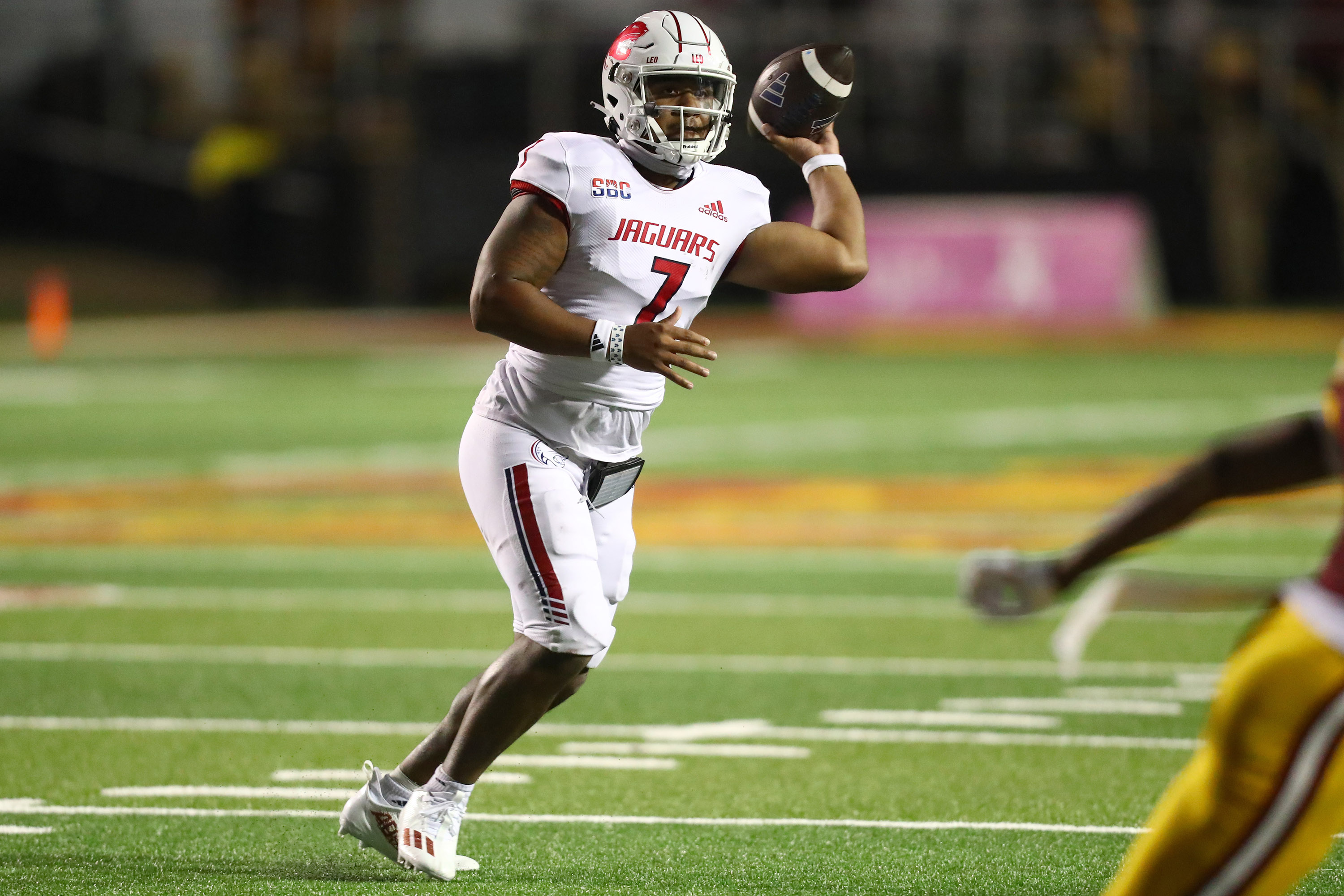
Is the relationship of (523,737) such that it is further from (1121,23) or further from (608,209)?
(1121,23)

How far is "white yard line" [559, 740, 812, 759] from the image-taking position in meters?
6.45

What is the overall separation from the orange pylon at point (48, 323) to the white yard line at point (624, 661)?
1472 cm

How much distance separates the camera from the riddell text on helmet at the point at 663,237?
4945mm

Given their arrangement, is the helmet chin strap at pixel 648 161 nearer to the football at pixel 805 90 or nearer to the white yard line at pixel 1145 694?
the football at pixel 805 90

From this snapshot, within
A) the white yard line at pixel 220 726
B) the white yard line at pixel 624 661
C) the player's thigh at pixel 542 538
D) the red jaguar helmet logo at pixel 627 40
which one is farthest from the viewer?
the white yard line at pixel 624 661

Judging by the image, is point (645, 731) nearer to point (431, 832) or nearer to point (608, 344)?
point (431, 832)

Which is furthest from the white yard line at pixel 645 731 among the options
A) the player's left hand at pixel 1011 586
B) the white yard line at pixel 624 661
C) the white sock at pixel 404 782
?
the player's left hand at pixel 1011 586

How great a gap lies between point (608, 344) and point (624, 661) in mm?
3606

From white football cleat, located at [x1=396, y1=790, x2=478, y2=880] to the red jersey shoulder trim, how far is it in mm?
1421

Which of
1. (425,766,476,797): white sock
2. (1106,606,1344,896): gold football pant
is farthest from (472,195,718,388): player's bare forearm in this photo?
(1106,606,1344,896): gold football pant

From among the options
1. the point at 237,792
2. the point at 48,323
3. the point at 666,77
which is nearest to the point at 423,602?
the point at 237,792

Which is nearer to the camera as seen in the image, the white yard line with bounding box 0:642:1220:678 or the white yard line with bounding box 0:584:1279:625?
the white yard line with bounding box 0:642:1220:678

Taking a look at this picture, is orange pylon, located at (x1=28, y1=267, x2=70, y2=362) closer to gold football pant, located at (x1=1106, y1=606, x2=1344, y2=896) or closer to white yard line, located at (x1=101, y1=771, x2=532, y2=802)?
white yard line, located at (x1=101, y1=771, x2=532, y2=802)

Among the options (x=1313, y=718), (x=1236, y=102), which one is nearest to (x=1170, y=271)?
(x=1236, y=102)
